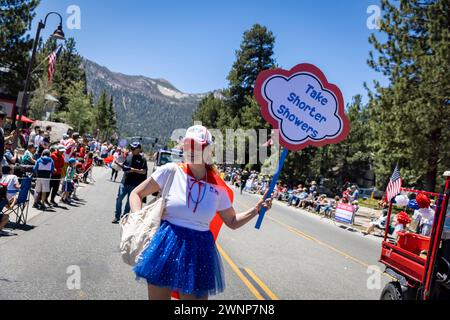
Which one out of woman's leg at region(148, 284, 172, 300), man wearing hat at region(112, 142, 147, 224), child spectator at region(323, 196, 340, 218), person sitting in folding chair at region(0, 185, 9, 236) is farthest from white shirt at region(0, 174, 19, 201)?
child spectator at region(323, 196, 340, 218)

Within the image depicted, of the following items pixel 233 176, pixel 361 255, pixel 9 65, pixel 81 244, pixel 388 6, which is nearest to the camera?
pixel 81 244

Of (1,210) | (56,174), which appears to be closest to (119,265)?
(1,210)

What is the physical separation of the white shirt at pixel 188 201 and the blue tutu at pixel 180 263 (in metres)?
0.06

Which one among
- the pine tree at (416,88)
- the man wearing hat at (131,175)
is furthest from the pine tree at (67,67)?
the man wearing hat at (131,175)

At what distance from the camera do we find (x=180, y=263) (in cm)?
327

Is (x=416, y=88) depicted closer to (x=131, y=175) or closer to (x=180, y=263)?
(x=131, y=175)

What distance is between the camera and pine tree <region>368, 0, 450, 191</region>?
22297 mm

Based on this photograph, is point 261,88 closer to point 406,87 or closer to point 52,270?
point 52,270

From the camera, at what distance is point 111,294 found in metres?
5.53

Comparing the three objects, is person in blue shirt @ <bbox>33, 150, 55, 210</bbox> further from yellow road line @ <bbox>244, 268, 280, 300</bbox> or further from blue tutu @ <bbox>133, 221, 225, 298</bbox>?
blue tutu @ <bbox>133, 221, 225, 298</bbox>

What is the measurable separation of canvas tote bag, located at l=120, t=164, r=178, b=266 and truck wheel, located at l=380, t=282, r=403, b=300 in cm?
339

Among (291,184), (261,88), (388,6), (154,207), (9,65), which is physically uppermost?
(388,6)
